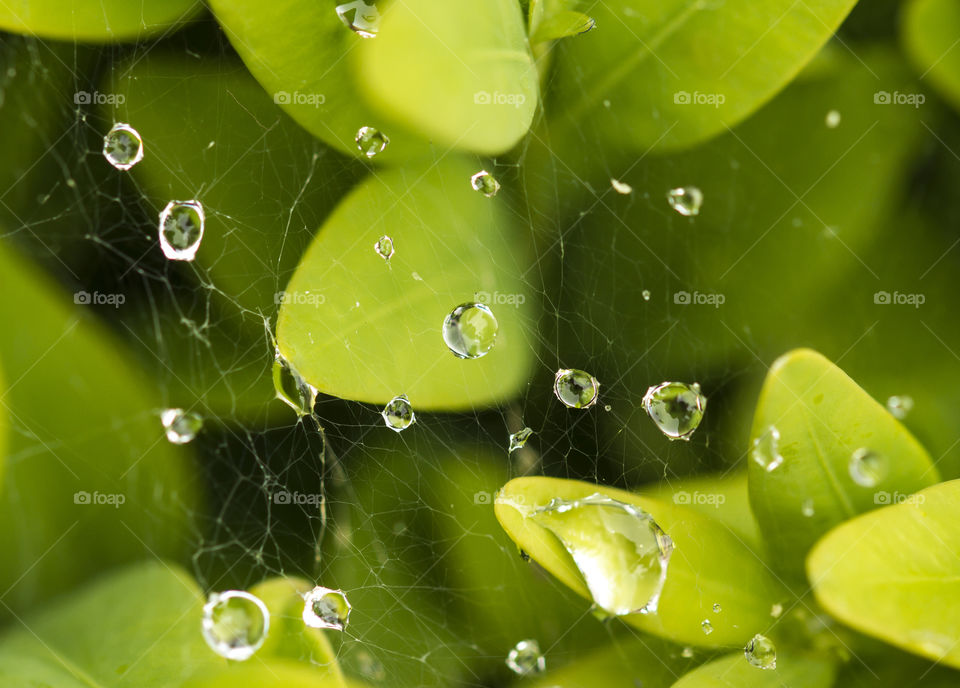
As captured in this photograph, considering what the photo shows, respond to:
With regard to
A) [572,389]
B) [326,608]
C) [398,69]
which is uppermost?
[398,69]

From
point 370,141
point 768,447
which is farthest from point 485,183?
point 768,447

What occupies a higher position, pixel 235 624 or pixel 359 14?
pixel 359 14

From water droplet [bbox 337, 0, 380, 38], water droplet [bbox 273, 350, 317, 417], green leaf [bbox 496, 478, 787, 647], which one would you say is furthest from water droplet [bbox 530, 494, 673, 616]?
water droplet [bbox 337, 0, 380, 38]

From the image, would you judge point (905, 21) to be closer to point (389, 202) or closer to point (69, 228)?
point (389, 202)

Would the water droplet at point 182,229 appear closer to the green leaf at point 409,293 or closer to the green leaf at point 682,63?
the green leaf at point 409,293

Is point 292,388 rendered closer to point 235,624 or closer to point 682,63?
point 235,624

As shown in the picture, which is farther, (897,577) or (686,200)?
(686,200)

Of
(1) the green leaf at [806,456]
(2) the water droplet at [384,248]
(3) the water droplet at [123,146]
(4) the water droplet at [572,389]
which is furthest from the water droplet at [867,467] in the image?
(3) the water droplet at [123,146]
